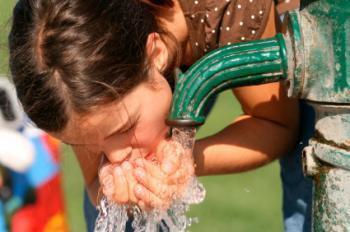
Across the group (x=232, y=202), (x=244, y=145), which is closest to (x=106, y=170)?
(x=244, y=145)

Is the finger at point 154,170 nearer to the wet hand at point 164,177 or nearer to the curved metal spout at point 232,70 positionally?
the wet hand at point 164,177

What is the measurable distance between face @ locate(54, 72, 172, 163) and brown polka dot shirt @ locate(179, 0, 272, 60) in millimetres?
180

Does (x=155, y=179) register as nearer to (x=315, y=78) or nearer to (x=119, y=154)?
(x=119, y=154)

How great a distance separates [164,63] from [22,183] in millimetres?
906

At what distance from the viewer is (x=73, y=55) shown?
123cm

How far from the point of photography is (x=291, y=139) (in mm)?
1489

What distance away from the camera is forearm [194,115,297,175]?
1450 millimetres

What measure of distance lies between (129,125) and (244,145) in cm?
29

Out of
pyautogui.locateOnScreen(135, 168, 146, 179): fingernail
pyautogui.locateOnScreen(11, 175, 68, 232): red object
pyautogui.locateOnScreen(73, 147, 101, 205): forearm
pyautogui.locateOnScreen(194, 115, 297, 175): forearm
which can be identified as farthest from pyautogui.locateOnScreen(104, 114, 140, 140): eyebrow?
pyautogui.locateOnScreen(11, 175, 68, 232): red object

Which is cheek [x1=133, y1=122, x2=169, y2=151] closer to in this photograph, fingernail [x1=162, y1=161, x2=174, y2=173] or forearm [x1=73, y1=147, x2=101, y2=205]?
fingernail [x1=162, y1=161, x2=174, y2=173]

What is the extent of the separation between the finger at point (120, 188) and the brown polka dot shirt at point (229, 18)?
13.9 inches

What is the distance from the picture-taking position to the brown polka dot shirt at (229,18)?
4.61ft

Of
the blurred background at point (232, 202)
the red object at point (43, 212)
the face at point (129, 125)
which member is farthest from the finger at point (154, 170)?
the blurred background at point (232, 202)

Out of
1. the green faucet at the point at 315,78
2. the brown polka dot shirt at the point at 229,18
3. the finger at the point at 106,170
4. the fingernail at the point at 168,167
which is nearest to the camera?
the green faucet at the point at 315,78
